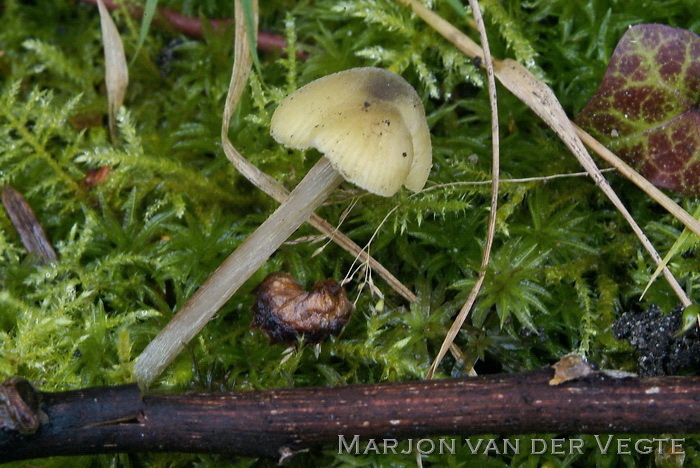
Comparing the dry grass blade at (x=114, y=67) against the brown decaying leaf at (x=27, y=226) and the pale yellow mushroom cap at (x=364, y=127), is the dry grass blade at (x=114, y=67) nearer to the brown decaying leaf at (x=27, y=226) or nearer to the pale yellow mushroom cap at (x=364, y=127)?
the brown decaying leaf at (x=27, y=226)

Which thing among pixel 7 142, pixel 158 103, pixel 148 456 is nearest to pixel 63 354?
pixel 148 456

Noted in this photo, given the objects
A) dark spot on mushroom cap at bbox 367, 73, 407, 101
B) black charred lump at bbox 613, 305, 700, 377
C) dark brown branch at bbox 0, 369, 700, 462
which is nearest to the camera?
dark brown branch at bbox 0, 369, 700, 462

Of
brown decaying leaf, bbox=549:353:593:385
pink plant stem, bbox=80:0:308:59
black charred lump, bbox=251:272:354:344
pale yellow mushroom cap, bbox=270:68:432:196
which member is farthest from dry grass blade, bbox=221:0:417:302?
brown decaying leaf, bbox=549:353:593:385

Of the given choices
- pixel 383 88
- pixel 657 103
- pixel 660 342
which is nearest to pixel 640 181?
pixel 657 103

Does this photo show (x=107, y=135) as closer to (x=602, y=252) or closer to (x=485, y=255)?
(x=485, y=255)

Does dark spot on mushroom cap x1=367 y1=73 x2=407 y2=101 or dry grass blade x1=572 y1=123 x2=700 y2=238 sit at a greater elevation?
dark spot on mushroom cap x1=367 y1=73 x2=407 y2=101

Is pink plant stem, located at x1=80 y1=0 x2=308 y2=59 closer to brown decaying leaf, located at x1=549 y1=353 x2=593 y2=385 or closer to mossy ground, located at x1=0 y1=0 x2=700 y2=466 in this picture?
mossy ground, located at x1=0 y1=0 x2=700 y2=466

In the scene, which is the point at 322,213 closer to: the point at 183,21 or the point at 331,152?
the point at 331,152

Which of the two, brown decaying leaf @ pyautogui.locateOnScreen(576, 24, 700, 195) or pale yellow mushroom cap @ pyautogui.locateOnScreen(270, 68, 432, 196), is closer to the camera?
pale yellow mushroom cap @ pyautogui.locateOnScreen(270, 68, 432, 196)
